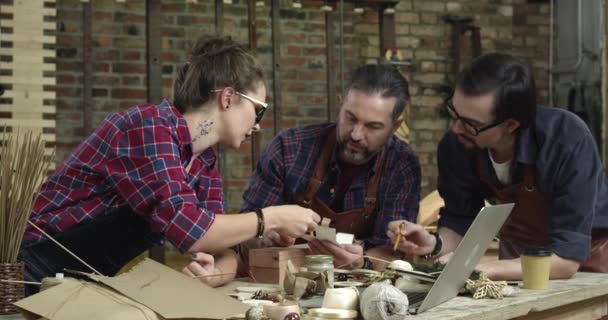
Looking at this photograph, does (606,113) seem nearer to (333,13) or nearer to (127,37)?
(333,13)

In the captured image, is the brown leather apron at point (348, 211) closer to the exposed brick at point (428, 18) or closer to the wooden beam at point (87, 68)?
the wooden beam at point (87, 68)

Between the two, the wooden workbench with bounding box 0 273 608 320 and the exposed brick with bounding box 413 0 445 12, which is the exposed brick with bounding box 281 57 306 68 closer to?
the exposed brick with bounding box 413 0 445 12

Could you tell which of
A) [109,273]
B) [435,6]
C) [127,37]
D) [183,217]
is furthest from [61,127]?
[183,217]

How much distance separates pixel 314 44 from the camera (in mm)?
6961

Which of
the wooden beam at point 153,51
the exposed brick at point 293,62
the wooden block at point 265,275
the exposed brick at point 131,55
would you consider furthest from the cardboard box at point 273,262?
the exposed brick at point 293,62

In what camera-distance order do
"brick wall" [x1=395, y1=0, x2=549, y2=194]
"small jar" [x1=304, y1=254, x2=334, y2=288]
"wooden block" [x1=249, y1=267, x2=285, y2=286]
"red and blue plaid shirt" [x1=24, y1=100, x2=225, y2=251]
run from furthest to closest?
"brick wall" [x1=395, y1=0, x2=549, y2=194] → "wooden block" [x1=249, y1=267, x2=285, y2=286] → "red and blue plaid shirt" [x1=24, y1=100, x2=225, y2=251] → "small jar" [x1=304, y1=254, x2=334, y2=288]

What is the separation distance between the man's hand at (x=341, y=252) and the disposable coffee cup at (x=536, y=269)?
0.52m

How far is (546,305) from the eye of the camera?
2363mm

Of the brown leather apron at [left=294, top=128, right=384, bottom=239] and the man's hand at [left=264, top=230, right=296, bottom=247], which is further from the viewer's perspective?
the brown leather apron at [left=294, top=128, right=384, bottom=239]

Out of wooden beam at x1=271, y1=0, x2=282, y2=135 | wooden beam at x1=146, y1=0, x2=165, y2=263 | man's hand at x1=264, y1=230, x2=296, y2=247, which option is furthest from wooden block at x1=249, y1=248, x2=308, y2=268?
wooden beam at x1=271, y1=0, x2=282, y2=135

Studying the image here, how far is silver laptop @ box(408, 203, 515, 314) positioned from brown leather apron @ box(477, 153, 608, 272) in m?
0.78

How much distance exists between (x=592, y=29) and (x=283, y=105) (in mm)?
2416

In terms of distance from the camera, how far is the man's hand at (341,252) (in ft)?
9.14

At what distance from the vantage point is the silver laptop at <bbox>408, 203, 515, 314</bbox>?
2068mm
